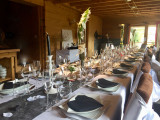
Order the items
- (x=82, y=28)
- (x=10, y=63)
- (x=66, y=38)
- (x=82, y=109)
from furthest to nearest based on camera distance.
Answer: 1. (x=66, y=38)
2. (x=10, y=63)
3. (x=82, y=28)
4. (x=82, y=109)

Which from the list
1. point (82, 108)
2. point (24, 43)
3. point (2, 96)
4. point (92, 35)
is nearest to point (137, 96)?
point (82, 108)

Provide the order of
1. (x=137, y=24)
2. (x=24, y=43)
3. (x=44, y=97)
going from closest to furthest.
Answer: (x=44, y=97) → (x=24, y=43) → (x=137, y=24)

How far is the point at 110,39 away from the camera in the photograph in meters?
9.28

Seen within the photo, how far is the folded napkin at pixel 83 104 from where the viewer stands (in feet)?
3.11

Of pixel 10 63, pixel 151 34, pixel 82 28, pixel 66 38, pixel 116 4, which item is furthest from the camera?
pixel 151 34

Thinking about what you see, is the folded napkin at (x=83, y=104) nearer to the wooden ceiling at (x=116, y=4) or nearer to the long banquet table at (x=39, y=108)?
the long banquet table at (x=39, y=108)

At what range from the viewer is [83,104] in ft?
3.32

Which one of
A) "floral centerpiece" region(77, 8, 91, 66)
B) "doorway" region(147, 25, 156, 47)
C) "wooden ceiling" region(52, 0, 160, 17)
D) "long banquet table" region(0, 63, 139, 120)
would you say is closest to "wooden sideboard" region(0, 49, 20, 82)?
"floral centerpiece" region(77, 8, 91, 66)

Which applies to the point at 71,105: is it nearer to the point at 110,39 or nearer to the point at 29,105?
the point at 29,105

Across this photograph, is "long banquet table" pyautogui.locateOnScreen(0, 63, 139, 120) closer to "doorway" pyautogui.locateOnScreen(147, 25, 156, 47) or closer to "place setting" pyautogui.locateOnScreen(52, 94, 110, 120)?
"place setting" pyautogui.locateOnScreen(52, 94, 110, 120)

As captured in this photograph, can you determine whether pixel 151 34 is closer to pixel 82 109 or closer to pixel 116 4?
pixel 116 4

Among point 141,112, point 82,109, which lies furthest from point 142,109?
point 82,109

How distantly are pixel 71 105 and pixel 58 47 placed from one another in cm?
466

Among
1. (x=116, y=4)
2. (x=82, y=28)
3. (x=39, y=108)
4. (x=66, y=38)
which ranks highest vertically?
(x=116, y=4)
